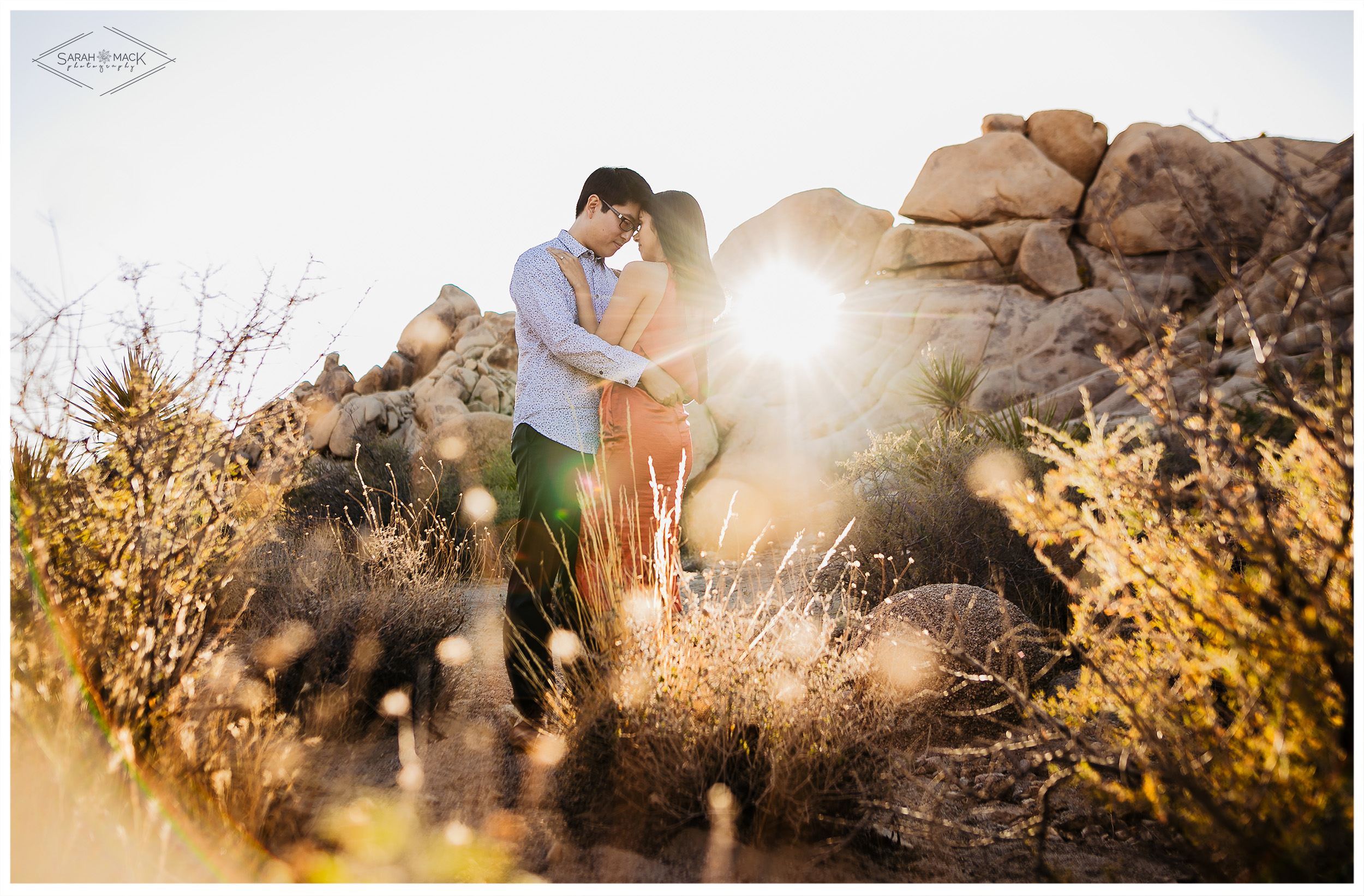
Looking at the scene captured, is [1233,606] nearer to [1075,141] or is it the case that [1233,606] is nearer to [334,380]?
Answer: [1075,141]

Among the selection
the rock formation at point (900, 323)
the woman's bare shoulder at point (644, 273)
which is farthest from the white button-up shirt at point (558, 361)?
the rock formation at point (900, 323)

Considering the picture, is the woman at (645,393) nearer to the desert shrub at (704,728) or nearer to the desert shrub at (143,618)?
the desert shrub at (704,728)

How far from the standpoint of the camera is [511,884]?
5.49 feet

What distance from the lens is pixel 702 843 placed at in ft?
6.29

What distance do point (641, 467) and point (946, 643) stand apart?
1.44m

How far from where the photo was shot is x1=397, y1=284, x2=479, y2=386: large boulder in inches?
755

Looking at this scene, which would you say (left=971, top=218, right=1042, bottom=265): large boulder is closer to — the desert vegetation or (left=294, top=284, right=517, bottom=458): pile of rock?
(left=294, top=284, right=517, bottom=458): pile of rock

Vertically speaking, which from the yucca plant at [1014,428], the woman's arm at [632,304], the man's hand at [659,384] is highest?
the woman's arm at [632,304]

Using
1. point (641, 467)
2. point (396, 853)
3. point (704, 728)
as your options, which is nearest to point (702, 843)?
point (704, 728)

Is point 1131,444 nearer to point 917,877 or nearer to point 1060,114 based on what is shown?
point 917,877

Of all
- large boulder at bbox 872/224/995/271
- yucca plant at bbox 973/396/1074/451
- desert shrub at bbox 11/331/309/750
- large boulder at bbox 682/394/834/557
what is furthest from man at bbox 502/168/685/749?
large boulder at bbox 872/224/995/271

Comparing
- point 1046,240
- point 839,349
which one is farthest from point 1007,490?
point 1046,240

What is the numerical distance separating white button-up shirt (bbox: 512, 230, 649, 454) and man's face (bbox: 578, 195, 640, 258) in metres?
0.18

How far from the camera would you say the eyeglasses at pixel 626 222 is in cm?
269
